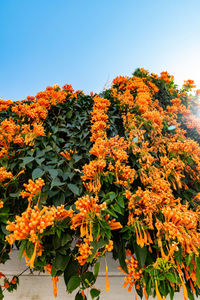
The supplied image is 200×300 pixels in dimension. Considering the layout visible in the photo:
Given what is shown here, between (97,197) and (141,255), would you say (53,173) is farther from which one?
(141,255)

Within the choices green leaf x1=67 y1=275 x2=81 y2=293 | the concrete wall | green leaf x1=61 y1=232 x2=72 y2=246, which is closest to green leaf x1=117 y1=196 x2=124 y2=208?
green leaf x1=61 y1=232 x2=72 y2=246

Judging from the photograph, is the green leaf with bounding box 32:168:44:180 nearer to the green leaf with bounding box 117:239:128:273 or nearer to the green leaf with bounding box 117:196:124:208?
the green leaf with bounding box 117:196:124:208

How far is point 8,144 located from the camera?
4.68 ft

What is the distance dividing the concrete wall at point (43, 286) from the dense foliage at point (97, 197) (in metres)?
0.09

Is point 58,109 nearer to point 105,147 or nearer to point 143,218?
point 105,147

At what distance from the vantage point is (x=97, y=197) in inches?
39.0

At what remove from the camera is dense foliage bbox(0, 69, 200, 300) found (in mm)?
898

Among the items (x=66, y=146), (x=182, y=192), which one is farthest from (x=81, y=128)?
(x=182, y=192)

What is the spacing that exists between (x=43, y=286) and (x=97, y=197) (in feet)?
3.46

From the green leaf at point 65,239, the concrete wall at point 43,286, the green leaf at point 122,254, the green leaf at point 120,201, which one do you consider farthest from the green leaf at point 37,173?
the concrete wall at point 43,286

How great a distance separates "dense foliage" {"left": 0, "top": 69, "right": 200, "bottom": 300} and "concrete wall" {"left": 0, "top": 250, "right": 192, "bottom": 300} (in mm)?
94

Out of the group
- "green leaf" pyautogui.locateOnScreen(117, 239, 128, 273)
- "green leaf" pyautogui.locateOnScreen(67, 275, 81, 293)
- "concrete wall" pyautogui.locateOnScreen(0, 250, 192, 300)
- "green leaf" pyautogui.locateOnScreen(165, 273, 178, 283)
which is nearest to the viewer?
"green leaf" pyautogui.locateOnScreen(165, 273, 178, 283)

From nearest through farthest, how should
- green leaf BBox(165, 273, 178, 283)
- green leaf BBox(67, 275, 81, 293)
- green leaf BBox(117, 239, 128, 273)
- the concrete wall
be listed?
green leaf BBox(165, 273, 178, 283) → green leaf BBox(67, 275, 81, 293) → green leaf BBox(117, 239, 128, 273) → the concrete wall

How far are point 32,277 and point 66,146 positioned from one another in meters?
1.14
